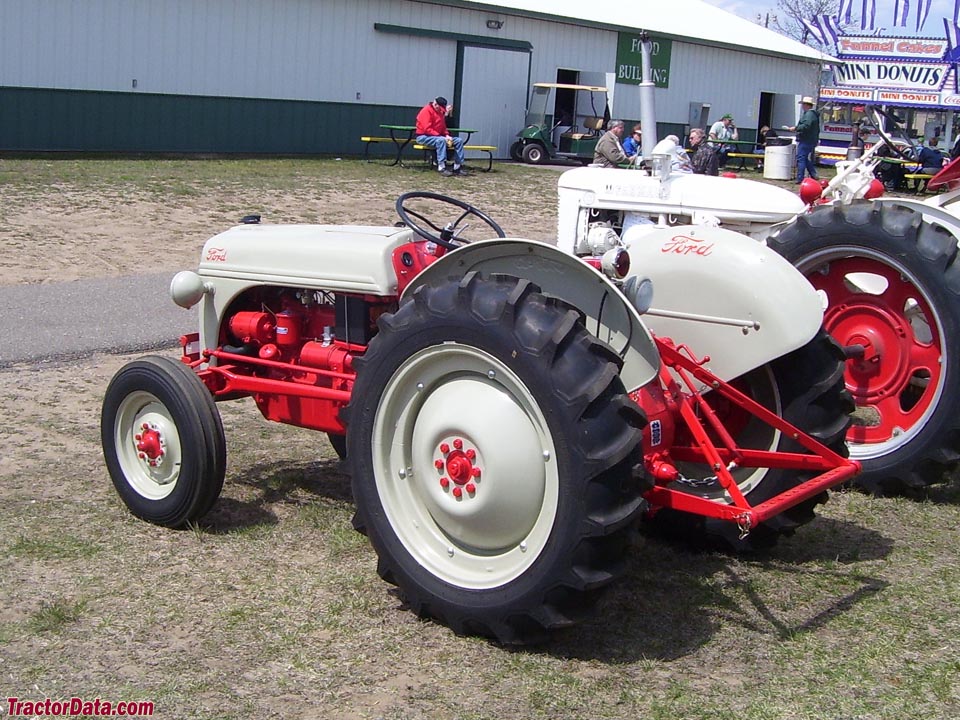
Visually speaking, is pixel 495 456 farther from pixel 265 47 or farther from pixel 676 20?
pixel 676 20

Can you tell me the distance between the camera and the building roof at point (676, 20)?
1125 inches

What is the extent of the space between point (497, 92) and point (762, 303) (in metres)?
24.0

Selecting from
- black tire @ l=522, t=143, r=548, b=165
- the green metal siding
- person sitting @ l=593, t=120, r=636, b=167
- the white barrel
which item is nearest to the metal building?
the green metal siding

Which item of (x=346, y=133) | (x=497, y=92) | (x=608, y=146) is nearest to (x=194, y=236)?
(x=608, y=146)

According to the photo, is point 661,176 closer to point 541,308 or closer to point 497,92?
point 541,308

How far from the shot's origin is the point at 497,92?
2734 centimetres

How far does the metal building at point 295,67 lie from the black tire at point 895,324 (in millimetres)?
16759

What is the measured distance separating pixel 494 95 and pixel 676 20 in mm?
9301

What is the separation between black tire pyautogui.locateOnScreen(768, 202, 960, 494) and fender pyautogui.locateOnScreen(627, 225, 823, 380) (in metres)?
1.36

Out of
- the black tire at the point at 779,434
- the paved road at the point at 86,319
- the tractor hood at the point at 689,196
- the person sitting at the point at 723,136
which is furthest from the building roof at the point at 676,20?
the black tire at the point at 779,434

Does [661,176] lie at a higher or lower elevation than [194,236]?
Result: higher

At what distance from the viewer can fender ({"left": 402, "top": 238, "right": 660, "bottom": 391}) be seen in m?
3.72

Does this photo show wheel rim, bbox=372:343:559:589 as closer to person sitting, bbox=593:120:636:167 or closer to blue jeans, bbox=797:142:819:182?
person sitting, bbox=593:120:636:167

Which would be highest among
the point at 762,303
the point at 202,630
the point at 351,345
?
the point at 762,303
